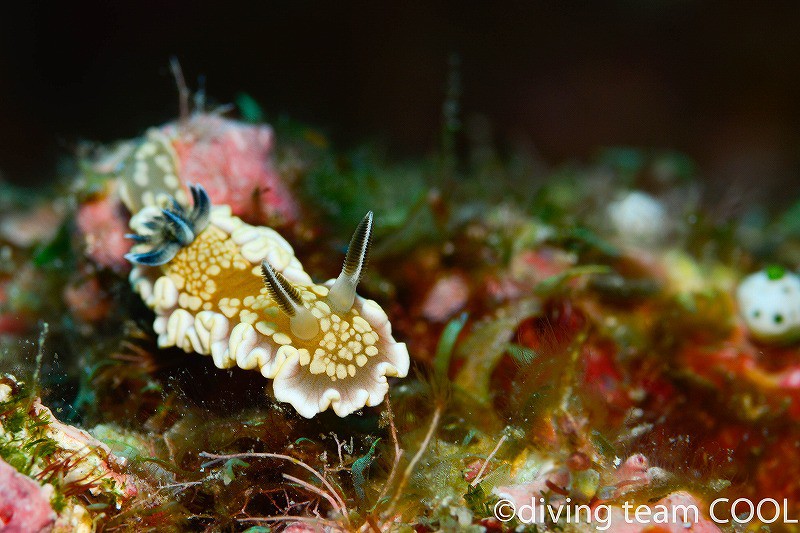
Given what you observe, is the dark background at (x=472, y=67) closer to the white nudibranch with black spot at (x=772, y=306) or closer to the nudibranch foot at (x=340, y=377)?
the white nudibranch with black spot at (x=772, y=306)

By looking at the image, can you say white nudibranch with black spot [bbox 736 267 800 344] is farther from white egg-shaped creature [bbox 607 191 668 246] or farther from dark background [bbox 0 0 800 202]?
dark background [bbox 0 0 800 202]

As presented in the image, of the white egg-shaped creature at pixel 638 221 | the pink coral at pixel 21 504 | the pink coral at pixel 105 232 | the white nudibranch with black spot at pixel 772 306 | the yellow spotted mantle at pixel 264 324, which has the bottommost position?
the white nudibranch with black spot at pixel 772 306

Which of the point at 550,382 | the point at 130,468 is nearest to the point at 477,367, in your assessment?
the point at 550,382

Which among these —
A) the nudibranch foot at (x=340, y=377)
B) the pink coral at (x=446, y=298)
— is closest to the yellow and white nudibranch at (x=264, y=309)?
the nudibranch foot at (x=340, y=377)

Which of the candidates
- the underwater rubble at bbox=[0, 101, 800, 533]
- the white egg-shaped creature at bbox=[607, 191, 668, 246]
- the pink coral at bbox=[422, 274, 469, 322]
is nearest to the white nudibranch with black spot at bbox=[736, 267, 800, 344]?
the underwater rubble at bbox=[0, 101, 800, 533]

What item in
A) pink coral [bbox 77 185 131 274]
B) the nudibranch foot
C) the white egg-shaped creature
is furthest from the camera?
the white egg-shaped creature

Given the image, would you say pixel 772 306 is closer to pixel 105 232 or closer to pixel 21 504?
pixel 21 504

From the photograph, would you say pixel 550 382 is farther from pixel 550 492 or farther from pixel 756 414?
pixel 756 414

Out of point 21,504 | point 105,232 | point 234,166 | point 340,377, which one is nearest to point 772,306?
point 340,377
